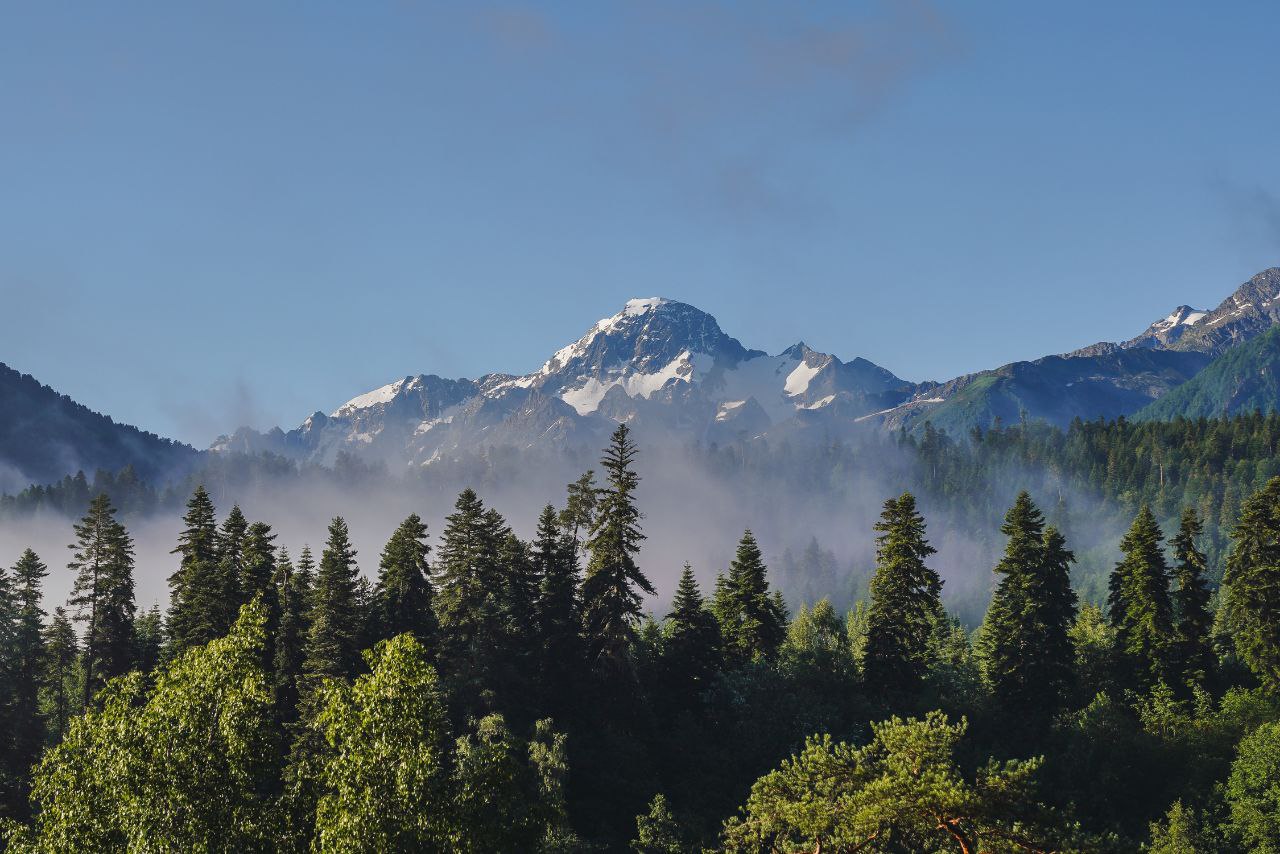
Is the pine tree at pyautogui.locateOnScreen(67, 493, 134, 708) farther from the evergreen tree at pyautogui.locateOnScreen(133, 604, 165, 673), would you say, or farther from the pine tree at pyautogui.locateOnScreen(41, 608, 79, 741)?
the pine tree at pyautogui.locateOnScreen(41, 608, 79, 741)

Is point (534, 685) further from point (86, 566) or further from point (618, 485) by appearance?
point (86, 566)

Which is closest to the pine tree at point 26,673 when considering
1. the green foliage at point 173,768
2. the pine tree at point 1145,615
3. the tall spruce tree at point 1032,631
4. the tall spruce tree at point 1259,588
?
the green foliage at point 173,768

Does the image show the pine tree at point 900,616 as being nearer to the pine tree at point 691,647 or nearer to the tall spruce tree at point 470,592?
the pine tree at point 691,647

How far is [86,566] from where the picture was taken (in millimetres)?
83750

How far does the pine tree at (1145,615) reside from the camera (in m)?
79.5

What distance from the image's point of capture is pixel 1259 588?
256 ft

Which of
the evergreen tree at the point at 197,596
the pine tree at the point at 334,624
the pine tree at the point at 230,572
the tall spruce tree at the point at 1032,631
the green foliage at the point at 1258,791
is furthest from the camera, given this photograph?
the pine tree at the point at 230,572

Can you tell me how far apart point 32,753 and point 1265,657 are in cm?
8029

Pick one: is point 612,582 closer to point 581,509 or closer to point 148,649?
point 581,509

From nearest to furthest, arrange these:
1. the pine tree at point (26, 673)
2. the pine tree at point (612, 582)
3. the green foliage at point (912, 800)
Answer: the green foliage at point (912, 800) → the pine tree at point (612, 582) → the pine tree at point (26, 673)

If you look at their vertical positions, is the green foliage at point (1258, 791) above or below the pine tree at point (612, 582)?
below

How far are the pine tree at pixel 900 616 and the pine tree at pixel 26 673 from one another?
53579 mm

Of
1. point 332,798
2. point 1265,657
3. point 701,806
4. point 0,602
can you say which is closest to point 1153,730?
point 1265,657

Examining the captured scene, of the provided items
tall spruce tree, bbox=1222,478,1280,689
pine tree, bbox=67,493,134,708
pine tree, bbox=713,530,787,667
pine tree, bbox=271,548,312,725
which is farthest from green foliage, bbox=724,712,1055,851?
pine tree, bbox=67,493,134,708
